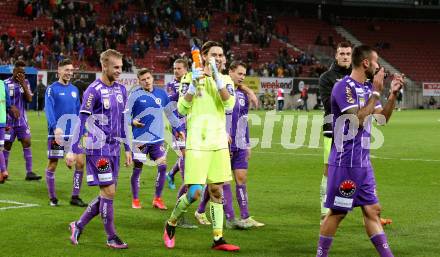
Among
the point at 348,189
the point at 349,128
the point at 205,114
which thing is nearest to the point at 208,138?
the point at 205,114

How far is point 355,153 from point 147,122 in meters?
5.64

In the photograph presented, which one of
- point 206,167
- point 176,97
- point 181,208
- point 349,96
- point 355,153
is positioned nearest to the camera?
point 349,96

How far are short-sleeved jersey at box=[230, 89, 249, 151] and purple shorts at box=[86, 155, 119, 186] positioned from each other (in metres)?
2.04

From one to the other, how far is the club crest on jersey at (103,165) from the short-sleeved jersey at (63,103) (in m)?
3.84

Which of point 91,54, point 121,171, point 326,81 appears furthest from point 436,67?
point 326,81

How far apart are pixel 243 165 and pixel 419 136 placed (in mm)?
18112

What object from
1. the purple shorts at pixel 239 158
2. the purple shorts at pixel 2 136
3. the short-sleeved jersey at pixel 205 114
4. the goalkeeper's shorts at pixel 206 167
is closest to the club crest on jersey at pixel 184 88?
the short-sleeved jersey at pixel 205 114

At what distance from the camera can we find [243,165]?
1002 centimetres

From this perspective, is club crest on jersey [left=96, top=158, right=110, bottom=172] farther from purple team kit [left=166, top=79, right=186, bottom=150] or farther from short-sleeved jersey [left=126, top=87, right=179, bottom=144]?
purple team kit [left=166, top=79, right=186, bottom=150]

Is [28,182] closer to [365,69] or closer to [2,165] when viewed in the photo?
[2,165]

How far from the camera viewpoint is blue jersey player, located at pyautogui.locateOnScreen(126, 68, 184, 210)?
11.8 m

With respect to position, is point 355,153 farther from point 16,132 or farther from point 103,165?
point 16,132

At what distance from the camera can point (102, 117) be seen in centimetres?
866

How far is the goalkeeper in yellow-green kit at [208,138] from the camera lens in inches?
323
